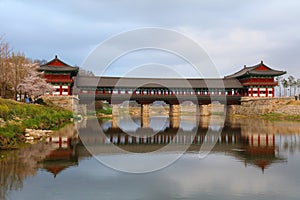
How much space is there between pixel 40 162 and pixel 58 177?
3556mm

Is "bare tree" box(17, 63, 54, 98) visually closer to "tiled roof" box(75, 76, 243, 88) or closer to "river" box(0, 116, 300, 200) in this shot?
"tiled roof" box(75, 76, 243, 88)

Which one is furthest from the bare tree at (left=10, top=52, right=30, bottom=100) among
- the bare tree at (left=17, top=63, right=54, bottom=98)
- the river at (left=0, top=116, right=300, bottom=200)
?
the river at (left=0, top=116, right=300, bottom=200)

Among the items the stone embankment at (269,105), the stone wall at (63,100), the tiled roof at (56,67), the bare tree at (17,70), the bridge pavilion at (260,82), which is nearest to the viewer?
the bare tree at (17,70)

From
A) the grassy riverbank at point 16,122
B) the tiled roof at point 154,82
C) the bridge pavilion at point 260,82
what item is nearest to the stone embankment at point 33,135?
the grassy riverbank at point 16,122

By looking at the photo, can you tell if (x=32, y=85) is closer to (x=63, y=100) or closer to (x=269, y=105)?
(x=63, y=100)

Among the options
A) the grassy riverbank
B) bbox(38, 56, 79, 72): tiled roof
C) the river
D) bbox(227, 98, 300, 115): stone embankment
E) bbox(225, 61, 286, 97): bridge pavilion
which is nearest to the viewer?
the river

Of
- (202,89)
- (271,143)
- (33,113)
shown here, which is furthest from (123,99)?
(271,143)

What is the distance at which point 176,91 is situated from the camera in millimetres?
71312

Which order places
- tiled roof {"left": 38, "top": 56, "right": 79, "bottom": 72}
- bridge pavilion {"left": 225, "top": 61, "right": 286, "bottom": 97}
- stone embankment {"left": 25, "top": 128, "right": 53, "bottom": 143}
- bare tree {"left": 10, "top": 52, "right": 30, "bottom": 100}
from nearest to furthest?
stone embankment {"left": 25, "top": 128, "right": 53, "bottom": 143} → bare tree {"left": 10, "top": 52, "right": 30, "bottom": 100} → tiled roof {"left": 38, "top": 56, "right": 79, "bottom": 72} → bridge pavilion {"left": 225, "top": 61, "right": 286, "bottom": 97}

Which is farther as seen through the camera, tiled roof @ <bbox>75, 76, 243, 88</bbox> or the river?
tiled roof @ <bbox>75, 76, 243, 88</bbox>

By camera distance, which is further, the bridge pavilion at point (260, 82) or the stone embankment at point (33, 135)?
the bridge pavilion at point (260, 82)

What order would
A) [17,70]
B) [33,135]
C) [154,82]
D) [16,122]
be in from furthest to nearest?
[154,82]
[17,70]
[16,122]
[33,135]

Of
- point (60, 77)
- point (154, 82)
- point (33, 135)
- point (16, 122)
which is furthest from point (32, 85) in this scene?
point (154, 82)

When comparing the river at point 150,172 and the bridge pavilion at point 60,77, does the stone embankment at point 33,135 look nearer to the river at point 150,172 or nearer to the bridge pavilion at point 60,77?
the river at point 150,172
